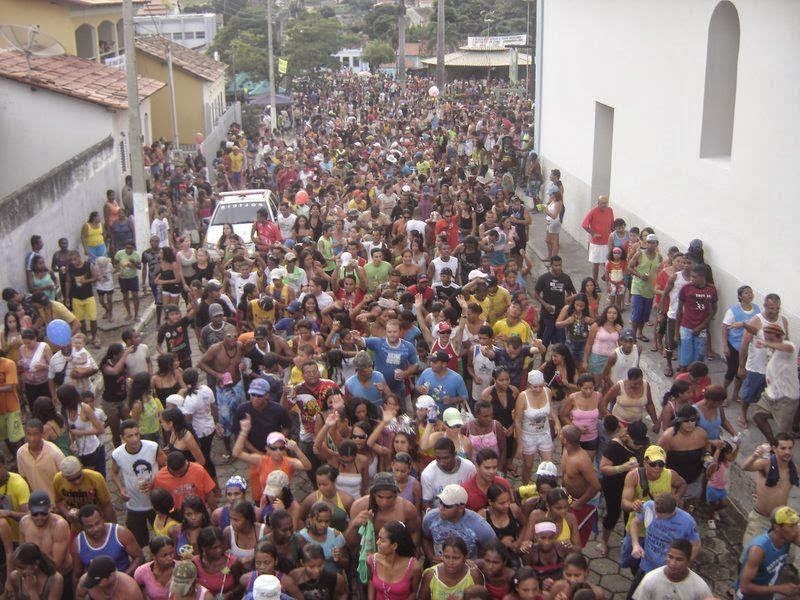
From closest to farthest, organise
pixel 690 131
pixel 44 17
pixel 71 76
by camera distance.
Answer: pixel 690 131 → pixel 71 76 → pixel 44 17

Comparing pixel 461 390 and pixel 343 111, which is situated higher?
pixel 461 390

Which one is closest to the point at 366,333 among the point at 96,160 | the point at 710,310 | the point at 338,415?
the point at 338,415

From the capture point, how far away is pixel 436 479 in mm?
7277

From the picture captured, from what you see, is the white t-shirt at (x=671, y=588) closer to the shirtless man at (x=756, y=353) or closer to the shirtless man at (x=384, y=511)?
the shirtless man at (x=384, y=511)

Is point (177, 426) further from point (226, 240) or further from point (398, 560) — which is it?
point (226, 240)

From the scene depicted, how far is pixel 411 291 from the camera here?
11453 mm

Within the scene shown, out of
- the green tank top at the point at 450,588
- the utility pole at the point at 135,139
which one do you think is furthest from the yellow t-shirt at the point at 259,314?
the utility pole at the point at 135,139

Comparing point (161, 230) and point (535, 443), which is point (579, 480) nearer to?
point (535, 443)

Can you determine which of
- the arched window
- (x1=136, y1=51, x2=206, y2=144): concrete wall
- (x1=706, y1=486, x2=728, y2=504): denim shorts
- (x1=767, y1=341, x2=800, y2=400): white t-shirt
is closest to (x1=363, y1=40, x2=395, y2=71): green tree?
(x1=136, y1=51, x2=206, y2=144): concrete wall

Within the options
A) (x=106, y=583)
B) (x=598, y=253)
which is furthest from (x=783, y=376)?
(x=106, y=583)

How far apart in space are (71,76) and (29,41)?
213 cm

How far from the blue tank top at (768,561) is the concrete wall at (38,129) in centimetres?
1865

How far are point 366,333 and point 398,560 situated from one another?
493cm

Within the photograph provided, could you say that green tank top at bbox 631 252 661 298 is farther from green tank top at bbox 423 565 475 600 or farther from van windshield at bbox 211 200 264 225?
van windshield at bbox 211 200 264 225
